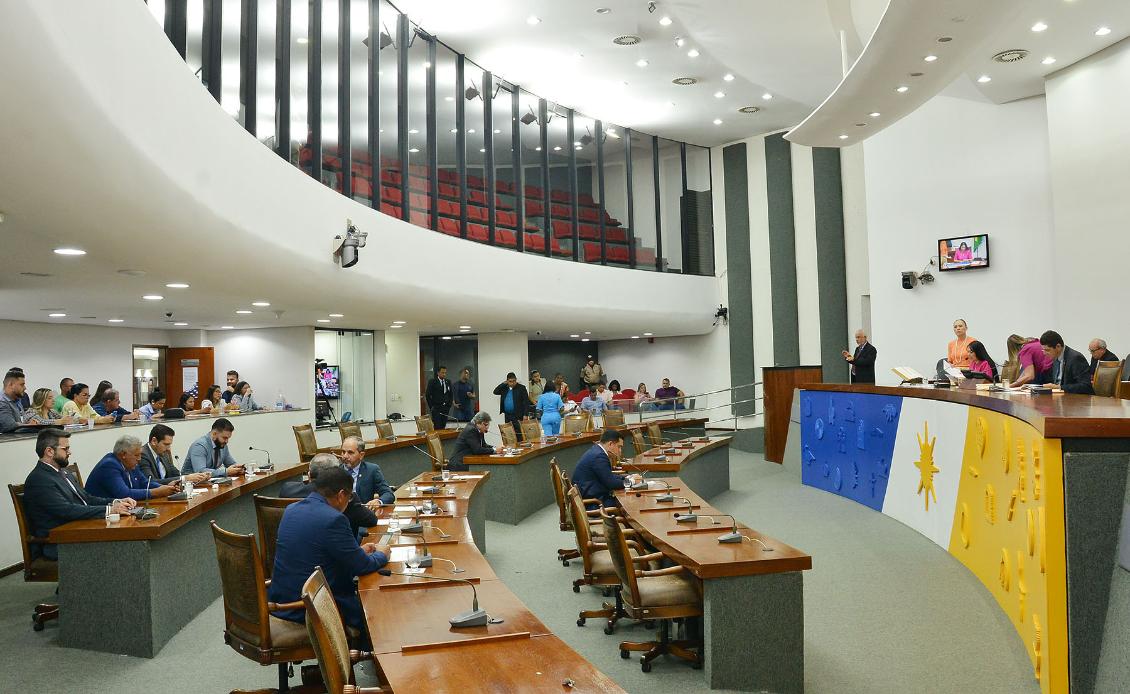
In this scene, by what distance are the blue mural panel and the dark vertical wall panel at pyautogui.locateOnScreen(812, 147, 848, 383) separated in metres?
5.36

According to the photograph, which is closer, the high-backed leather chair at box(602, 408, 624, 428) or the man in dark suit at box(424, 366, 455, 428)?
the high-backed leather chair at box(602, 408, 624, 428)

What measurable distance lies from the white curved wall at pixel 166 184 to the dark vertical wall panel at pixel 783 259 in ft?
25.4

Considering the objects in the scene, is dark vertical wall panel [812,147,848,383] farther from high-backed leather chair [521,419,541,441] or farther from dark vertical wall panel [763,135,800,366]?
high-backed leather chair [521,419,541,441]

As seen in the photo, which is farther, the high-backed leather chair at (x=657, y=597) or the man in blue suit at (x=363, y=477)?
the man in blue suit at (x=363, y=477)

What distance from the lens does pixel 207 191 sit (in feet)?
17.8

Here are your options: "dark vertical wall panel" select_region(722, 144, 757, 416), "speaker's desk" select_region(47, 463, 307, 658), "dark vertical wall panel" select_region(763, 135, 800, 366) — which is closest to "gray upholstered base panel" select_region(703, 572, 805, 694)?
"speaker's desk" select_region(47, 463, 307, 658)

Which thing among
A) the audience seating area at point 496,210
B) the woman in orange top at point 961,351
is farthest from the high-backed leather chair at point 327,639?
the woman in orange top at point 961,351

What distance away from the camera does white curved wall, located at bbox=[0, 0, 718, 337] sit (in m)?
3.39

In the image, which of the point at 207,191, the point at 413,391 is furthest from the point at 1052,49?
the point at 413,391

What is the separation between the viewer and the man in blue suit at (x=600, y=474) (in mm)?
6742

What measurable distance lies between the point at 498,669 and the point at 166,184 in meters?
3.57

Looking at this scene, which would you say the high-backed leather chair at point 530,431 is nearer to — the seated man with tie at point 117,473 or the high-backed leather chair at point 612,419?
the high-backed leather chair at point 612,419

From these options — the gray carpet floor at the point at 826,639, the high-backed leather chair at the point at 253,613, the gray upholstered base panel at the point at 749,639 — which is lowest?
the gray carpet floor at the point at 826,639

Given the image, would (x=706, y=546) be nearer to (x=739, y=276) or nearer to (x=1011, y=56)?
(x=1011, y=56)
